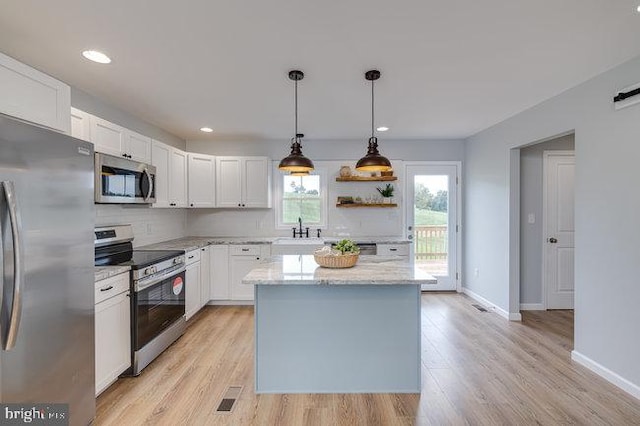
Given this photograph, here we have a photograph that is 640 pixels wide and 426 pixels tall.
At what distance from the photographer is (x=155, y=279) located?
9.32ft

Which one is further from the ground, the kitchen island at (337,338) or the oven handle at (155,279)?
the oven handle at (155,279)

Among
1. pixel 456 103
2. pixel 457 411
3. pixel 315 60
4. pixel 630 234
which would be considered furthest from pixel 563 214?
pixel 315 60

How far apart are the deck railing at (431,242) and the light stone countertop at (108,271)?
13.5 feet

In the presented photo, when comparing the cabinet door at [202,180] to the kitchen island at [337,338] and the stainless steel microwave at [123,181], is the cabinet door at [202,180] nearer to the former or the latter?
the stainless steel microwave at [123,181]

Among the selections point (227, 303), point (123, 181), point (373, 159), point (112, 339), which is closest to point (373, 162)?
point (373, 159)

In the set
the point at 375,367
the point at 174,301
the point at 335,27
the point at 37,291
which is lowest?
the point at 375,367

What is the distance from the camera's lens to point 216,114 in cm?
373

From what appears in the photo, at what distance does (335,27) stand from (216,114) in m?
2.23

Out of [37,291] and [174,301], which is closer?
[37,291]

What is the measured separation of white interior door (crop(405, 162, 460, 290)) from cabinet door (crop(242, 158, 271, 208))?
2.32m

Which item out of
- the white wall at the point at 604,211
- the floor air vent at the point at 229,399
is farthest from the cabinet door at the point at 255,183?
the white wall at the point at 604,211

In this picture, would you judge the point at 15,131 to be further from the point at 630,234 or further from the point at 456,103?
the point at 630,234

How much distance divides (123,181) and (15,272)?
169 centimetres

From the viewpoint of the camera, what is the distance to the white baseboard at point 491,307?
3881mm
